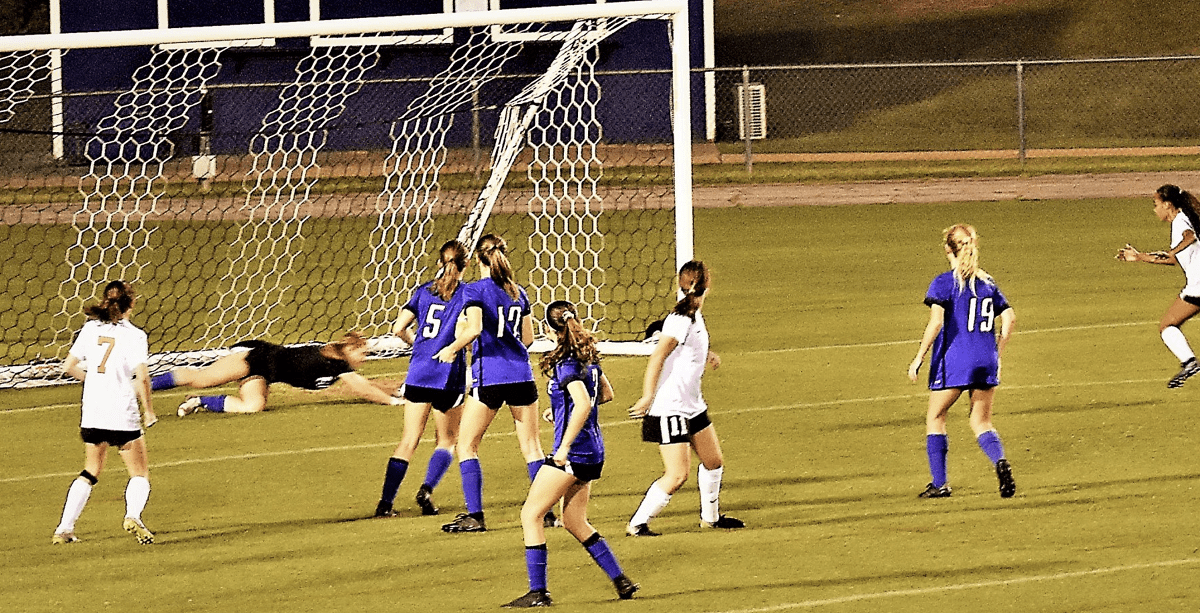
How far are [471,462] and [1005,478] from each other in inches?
Answer: 124

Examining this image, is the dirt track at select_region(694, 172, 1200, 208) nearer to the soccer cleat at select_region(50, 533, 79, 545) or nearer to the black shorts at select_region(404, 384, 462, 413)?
the black shorts at select_region(404, 384, 462, 413)

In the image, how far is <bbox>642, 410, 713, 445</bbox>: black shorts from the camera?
30.2 feet

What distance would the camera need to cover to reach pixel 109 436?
939 centimetres

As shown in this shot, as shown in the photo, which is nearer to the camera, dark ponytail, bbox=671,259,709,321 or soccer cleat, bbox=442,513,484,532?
dark ponytail, bbox=671,259,709,321

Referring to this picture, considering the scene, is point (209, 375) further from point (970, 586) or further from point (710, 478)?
point (970, 586)

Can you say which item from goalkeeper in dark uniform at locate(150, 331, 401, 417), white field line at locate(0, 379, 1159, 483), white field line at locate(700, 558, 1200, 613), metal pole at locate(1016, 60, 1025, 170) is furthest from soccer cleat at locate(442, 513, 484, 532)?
metal pole at locate(1016, 60, 1025, 170)

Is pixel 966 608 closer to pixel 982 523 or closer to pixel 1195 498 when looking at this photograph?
pixel 982 523

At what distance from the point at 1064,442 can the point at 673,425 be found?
3.73 meters

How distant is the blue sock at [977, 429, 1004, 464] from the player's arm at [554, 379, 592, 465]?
3088 mm

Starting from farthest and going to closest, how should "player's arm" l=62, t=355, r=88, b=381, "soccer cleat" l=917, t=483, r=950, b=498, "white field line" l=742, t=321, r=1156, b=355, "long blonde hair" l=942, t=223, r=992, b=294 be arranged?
1. "white field line" l=742, t=321, r=1156, b=355
2. "soccer cleat" l=917, t=483, r=950, b=498
3. "long blonde hair" l=942, t=223, r=992, b=294
4. "player's arm" l=62, t=355, r=88, b=381

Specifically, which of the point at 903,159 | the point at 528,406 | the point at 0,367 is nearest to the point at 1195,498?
the point at 528,406

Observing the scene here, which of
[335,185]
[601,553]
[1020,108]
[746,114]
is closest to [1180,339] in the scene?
[601,553]

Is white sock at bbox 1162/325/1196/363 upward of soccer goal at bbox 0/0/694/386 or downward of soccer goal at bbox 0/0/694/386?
downward

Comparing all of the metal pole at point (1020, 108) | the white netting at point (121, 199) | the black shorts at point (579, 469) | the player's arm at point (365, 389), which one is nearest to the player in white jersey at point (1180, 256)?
the player's arm at point (365, 389)
